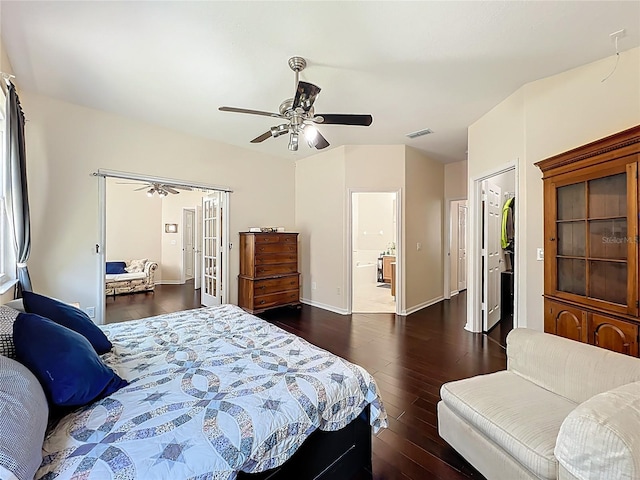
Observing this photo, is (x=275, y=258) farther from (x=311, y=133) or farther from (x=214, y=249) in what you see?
(x=311, y=133)

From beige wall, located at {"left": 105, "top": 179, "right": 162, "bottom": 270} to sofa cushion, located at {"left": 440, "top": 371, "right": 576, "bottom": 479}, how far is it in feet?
26.2

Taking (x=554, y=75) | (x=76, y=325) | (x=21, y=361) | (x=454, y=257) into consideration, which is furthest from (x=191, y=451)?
(x=454, y=257)

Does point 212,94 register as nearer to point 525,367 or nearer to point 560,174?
point 560,174

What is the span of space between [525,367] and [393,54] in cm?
247

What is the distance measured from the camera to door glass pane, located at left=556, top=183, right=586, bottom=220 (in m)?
2.20

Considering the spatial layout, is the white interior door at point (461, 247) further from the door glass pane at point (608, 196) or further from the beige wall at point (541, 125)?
the door glass pane at point (608, 196)

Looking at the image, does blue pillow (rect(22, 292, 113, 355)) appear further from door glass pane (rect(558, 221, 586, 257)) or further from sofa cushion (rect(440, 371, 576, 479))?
door glass pane (rect(558, 221, 586, 257))

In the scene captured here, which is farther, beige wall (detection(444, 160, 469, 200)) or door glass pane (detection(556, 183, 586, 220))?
beige wall (detection(444, 160, 469, 200))

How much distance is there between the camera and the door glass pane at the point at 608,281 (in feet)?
6.34

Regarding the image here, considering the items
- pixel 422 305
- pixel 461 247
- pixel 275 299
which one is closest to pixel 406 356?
pixel 422 305

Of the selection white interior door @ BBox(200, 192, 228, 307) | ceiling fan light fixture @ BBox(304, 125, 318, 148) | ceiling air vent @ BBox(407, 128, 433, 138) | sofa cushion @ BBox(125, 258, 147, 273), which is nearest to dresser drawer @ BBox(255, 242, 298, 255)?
white interior door @ BBox(200, 192, 228, 307)

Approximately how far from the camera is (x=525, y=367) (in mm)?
1744

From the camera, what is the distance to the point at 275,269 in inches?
190

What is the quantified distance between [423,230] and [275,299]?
2.90 m
